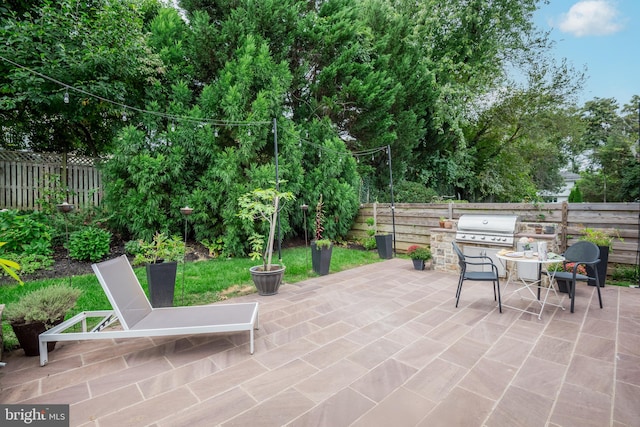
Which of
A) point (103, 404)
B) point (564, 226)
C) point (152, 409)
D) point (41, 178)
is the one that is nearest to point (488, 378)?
point (152, 409)

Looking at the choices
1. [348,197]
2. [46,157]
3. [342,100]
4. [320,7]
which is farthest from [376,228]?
[46,157]

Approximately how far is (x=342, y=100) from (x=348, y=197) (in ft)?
10.0

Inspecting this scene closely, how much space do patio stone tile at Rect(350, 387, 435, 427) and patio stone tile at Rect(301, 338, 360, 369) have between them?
1.97ft

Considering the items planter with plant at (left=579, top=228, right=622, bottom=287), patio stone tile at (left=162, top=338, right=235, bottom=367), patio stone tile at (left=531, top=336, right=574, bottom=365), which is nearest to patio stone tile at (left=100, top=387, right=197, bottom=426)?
patio stone tile at (left=162, top=338, right=235, bottom=367)

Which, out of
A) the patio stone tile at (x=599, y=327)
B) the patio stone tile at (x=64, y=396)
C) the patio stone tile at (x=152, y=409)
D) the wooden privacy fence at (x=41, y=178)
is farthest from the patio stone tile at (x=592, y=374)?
the wooden privacy fence at (x=41, y=178)

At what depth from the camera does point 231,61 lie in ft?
22.1

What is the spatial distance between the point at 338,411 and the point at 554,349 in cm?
206

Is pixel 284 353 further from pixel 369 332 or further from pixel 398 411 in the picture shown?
pixel 398 411

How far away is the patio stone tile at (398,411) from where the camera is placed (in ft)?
5.57

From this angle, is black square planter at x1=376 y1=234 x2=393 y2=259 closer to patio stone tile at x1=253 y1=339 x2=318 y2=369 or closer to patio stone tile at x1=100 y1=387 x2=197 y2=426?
patio stone tile at x1=253 y1=339 x2=318 y2=369

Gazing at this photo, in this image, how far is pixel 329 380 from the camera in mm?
2135

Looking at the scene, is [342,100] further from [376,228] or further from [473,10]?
[473,10]

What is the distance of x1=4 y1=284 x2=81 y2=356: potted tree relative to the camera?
250cm

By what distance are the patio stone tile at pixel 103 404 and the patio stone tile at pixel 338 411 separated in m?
1.08
